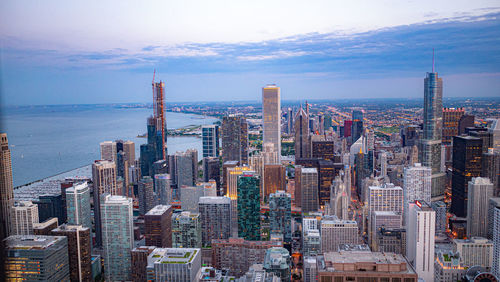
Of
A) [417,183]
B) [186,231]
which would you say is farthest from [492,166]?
[186,231]

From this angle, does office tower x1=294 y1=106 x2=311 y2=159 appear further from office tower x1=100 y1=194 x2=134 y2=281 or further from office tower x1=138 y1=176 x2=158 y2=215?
office tower x1=100 y1=194 x2=134 y2=281

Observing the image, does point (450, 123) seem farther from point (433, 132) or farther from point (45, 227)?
point (45, 227)

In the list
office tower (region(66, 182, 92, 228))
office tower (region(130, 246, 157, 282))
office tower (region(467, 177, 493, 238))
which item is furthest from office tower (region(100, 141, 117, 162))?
office tower (region(467, 177, 493, 238))

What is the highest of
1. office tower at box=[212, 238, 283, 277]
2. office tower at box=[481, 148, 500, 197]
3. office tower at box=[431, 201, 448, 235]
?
office tower at box=[481, 148, 500, 197]

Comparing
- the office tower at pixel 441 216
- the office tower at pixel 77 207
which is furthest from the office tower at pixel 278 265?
the office tower at pixel 441 216

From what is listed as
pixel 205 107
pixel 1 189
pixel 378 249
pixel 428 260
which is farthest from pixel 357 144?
pixel 1 189

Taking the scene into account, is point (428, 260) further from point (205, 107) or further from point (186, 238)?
point (205, 107)
